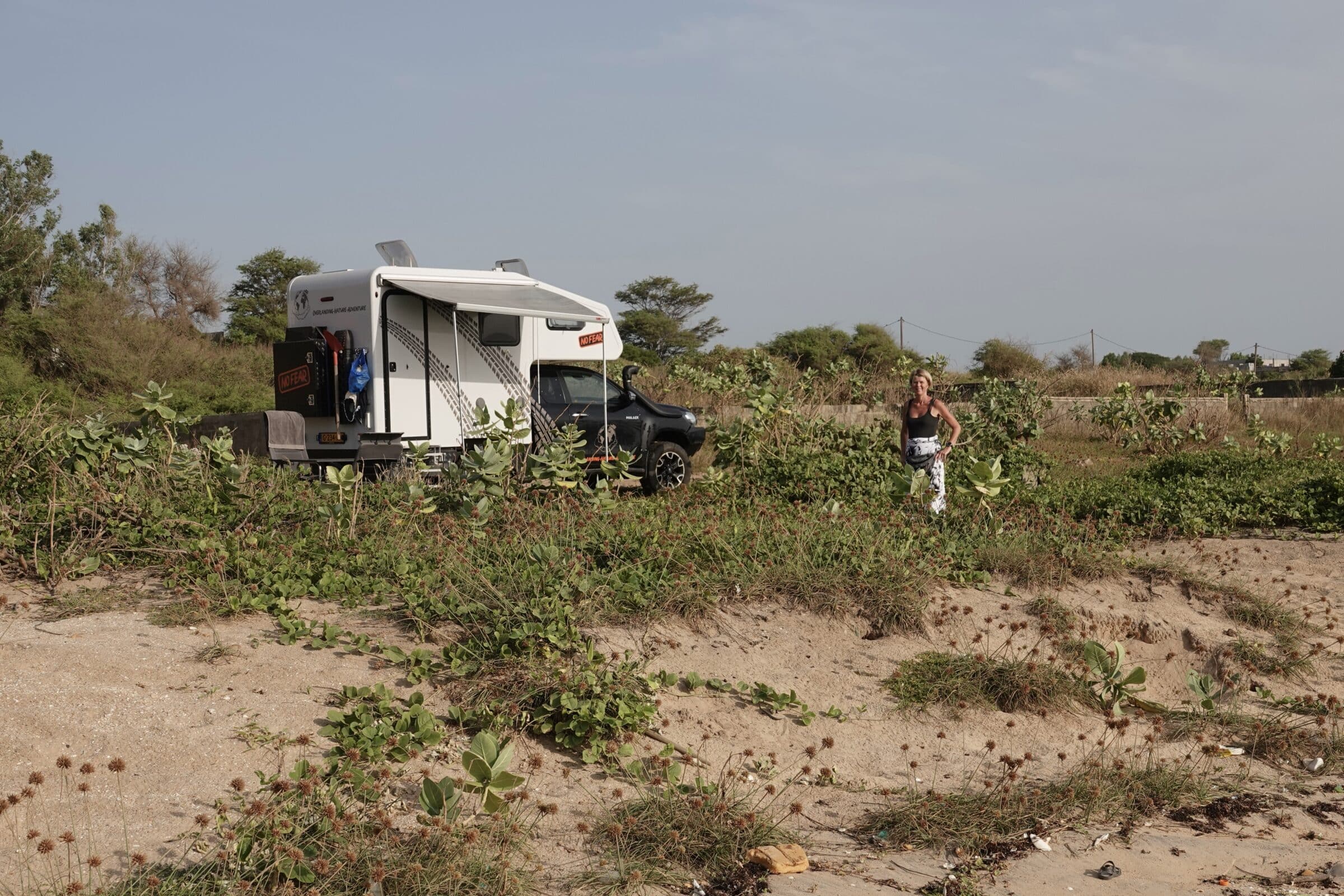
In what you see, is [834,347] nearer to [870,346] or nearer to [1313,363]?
[870,346]

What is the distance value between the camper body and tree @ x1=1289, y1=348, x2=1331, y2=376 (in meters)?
30.6

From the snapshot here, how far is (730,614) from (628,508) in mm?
1846

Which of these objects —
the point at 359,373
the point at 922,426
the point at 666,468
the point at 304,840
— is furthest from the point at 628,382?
the point at 304,840

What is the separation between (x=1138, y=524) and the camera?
31.3ft

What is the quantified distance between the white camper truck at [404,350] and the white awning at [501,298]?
0.01m

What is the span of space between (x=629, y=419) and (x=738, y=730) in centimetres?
827

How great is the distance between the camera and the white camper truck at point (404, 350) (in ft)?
36.8

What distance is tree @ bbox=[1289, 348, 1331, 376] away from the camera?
117 ft

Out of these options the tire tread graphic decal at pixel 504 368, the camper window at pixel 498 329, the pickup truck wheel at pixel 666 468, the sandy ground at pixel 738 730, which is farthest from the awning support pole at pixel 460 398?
the sandy ground at pixel 738 730

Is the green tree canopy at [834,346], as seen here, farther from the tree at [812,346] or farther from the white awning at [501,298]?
the white awning at [501,298]

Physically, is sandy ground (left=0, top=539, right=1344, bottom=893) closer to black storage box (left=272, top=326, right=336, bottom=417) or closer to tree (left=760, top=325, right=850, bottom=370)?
black storage box (left=272, top=326, right=336, bottom=417)

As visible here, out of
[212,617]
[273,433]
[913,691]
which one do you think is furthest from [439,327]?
[913,691]

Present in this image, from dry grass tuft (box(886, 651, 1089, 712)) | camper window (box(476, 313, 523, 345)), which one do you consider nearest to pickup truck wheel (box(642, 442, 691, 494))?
camper window (box(476, 313, 523, 345))

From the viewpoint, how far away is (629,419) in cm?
1308
